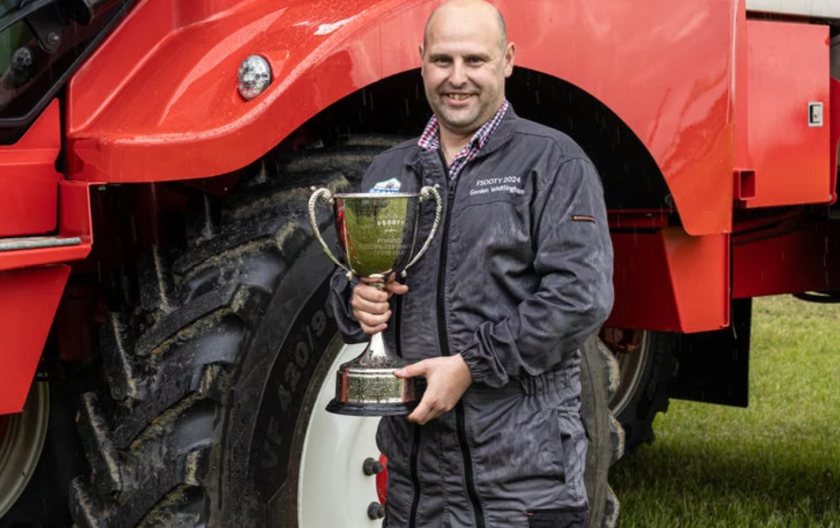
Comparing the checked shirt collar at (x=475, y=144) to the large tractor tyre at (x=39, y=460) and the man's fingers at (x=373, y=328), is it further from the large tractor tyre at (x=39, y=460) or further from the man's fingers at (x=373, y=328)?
the large tractor tyre at (x=39, y=460)

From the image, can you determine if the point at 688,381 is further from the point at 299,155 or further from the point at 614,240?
the point at 299,155

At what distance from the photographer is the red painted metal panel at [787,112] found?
13.0 ft

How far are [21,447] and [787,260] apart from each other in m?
2.64

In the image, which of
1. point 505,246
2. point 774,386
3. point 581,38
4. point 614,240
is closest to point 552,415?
point 505,246

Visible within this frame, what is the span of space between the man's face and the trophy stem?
0.43 meters

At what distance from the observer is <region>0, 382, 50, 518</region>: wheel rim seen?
3.68 metres

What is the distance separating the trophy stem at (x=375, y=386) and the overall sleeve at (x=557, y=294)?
0.44 ft

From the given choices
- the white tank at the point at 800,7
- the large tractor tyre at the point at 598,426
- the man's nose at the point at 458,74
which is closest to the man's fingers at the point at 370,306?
the man's nose at the point at 458,74

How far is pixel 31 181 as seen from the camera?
2.81 metres

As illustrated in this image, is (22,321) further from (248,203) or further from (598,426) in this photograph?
(598,426)

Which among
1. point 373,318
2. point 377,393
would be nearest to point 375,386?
point 377,393

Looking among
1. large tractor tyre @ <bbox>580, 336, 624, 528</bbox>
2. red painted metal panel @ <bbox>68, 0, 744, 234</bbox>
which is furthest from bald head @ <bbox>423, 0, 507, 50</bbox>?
large tractor tyre @ <bbox>580, 336, 624, 528</bbox>

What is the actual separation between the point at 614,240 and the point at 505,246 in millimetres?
1502

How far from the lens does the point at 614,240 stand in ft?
13.1
